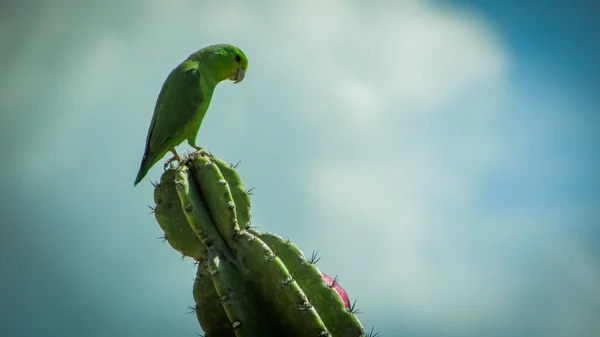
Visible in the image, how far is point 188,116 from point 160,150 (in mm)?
525

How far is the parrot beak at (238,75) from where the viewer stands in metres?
6.77

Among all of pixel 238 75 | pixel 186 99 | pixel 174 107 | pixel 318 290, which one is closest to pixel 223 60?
pixel 238 75

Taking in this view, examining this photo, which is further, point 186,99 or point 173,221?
point 186,99

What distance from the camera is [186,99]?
5.81 metres

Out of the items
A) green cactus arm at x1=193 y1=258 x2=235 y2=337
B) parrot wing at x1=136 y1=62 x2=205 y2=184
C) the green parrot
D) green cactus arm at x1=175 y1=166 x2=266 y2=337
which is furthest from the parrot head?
green cactus arm at x1=193 y1=258 x2=235 y2=337

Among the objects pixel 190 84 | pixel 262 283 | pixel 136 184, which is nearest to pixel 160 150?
pixel 136 184

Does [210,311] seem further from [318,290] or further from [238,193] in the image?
[238,193]

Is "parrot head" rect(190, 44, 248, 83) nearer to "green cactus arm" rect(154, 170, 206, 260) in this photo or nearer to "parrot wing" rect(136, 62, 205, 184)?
"parrot wing" rect(136, 62, 205, 184)

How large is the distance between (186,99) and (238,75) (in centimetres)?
118

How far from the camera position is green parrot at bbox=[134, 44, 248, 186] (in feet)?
18.3

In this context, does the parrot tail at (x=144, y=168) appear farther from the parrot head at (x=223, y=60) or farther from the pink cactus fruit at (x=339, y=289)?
the pink cactus fruit at (x=339, y=289)

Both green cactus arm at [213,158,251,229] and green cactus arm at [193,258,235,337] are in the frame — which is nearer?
green cactus arm at [193,258,235,337]

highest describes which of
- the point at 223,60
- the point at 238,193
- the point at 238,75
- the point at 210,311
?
the point at 238,75

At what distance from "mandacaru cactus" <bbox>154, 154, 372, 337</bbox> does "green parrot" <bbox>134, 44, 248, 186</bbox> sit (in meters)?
1.98
